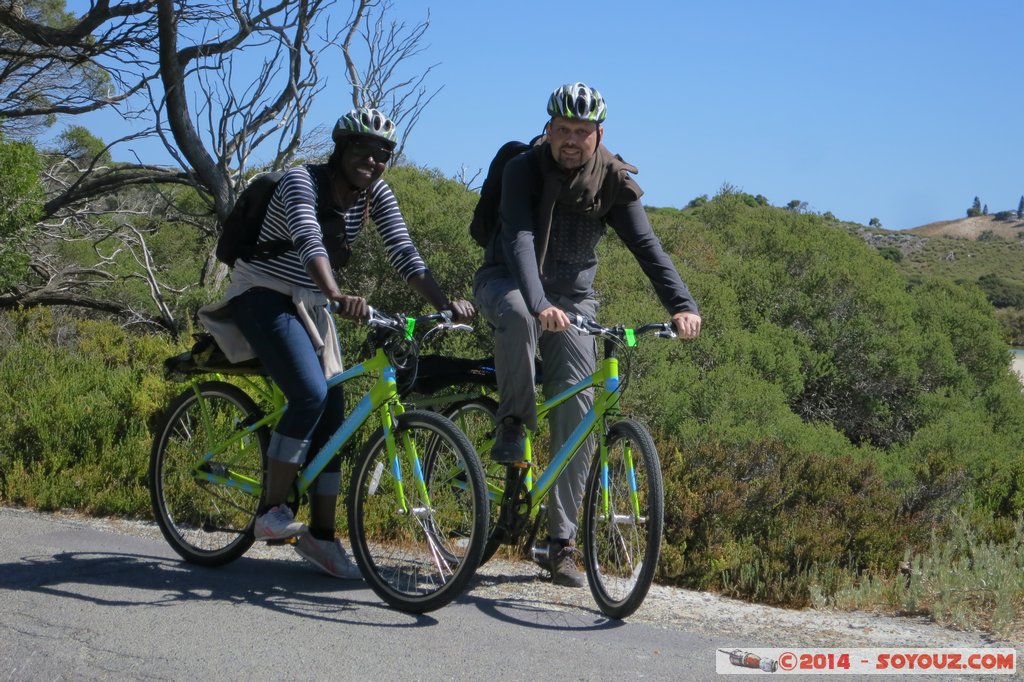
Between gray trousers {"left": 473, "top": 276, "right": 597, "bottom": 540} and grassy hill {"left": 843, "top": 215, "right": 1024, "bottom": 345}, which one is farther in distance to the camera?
grassy hill {"left": 843, "top": 215, "right": 1024, "bottom": 345}

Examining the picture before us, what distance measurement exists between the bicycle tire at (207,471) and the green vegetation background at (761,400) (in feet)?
3.29

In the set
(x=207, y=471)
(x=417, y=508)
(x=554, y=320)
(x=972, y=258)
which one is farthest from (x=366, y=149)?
(x=972, y=258)

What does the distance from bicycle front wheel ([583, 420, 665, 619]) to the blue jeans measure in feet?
4.22

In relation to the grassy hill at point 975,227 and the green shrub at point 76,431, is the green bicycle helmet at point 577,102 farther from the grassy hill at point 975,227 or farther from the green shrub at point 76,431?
the grassy hill at point 975,227

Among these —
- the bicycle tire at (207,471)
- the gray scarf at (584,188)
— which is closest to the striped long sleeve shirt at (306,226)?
the gray scarf at (584,188)

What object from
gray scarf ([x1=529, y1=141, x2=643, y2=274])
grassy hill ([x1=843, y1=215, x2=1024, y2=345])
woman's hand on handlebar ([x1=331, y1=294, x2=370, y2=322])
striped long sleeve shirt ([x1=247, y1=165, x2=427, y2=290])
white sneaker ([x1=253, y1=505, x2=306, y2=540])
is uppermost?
grassy hill ([x1=843, y1=215, x2=1024, y2=345])

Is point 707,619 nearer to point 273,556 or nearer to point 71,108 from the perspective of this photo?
point 273,556

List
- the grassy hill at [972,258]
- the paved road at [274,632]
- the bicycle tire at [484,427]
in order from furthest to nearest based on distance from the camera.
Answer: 1. the grassy hill at [972,258]
2. the bicycle tire at [484,427]
3. the paved road at [274,632]

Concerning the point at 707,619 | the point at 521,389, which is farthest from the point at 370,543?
the point at 707,619

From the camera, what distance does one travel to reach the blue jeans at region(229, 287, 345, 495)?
5117mm

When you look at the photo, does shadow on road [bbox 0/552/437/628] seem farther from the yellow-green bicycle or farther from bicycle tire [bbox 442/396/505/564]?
bicycle tire [bbox 442/396/505/564]

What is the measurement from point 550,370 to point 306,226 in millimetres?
1341

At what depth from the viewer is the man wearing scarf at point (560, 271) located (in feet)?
16.5

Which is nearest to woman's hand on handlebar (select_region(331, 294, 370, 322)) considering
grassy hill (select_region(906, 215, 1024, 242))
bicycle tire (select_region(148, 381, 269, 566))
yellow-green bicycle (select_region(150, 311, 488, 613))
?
yellow-green bicycle (select_region(150, 311, 488, 613))
